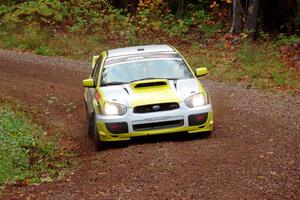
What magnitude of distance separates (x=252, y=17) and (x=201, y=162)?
1581 centimetres

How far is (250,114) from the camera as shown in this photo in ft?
44.7

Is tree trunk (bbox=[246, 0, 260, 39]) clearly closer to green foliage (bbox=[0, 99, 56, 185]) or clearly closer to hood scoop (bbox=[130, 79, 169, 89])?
green foliage (bbox=[0, 99, 56, 185])

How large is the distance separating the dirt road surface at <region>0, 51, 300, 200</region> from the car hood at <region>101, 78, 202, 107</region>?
76cm

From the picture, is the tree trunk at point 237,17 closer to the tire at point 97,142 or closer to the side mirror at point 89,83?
the side mirror at point 89,83

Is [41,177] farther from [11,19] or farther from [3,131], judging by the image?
[11,19]

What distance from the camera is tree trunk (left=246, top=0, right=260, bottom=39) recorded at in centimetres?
2381

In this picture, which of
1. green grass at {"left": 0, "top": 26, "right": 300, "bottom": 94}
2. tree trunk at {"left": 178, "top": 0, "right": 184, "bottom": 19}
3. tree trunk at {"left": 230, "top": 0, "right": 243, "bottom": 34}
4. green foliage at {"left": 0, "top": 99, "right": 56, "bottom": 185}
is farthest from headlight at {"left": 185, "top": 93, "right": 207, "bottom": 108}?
tree trunk at {"left": 178, "top": 0, "right": 184, "bottom": 19}

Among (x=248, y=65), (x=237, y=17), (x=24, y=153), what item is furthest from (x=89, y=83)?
(x=237, y=17)

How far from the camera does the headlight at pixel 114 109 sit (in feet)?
34.1

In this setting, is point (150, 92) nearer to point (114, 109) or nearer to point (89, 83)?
point (114, 109)

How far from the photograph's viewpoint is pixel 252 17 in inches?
941

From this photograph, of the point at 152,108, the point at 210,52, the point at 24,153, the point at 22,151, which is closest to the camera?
the point at 24,153

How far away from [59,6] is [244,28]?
32.3 ft

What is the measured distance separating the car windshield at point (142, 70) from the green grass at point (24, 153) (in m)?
1.74
